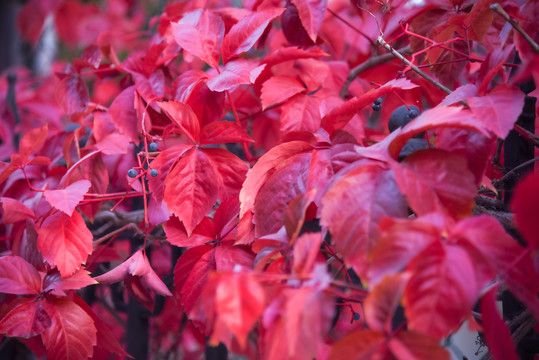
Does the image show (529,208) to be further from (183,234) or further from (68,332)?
(68,332)

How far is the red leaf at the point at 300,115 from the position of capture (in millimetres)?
636

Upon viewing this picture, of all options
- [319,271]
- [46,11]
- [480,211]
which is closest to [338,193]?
[319,271]

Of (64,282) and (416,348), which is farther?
(64,282)

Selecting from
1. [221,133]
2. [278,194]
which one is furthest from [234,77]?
[278,194]

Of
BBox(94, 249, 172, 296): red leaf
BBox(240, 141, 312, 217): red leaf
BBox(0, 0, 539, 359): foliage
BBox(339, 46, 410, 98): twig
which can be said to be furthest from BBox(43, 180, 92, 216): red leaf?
BBox(339, 46, 410, 98): twig

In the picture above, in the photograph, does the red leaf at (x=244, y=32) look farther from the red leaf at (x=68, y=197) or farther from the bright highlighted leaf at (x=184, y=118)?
the red leaf at (x=68, y=197)

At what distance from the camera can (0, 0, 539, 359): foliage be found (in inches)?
13.0

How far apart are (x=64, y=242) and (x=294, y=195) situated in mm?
327

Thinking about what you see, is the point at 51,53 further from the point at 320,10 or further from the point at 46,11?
the point at 320,10

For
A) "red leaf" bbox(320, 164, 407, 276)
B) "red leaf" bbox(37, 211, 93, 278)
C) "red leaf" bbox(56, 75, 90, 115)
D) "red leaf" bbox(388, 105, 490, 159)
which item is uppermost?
"red leaf" bbox(388, 105, 490, 159)

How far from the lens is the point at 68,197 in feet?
1.77

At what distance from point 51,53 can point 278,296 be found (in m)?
3.19

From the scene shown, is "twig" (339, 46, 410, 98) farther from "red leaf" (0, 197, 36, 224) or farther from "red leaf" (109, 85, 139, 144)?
"red leaf" (0, 197, 36, 224)

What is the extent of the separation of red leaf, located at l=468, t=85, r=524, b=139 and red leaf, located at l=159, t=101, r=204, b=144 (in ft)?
1.11
